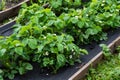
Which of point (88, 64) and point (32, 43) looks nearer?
point (32, 43)

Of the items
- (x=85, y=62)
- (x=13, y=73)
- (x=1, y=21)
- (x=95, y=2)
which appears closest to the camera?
(x=13, y=73)

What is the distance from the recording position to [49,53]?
4988 millimetres

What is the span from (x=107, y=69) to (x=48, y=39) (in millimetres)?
1084

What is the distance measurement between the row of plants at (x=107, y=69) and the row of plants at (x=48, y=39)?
1.10 feet

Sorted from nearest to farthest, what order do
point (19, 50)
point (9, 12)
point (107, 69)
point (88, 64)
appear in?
point (19, 50)
point (88, 64)
point (107, 69)
point (9, 12)

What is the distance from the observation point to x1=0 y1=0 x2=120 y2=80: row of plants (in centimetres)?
491

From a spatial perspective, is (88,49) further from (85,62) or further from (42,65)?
(42,65)

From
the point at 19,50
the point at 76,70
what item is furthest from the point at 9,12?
the point at 76,70

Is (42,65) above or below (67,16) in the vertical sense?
below

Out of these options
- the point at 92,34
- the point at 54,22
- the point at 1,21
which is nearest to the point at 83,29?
the point at 92,34

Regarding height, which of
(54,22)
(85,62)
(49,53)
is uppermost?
(54,22)

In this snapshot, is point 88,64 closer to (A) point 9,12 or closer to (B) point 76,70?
(B) point 76,70

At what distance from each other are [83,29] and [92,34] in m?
0.18

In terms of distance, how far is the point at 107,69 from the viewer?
530 cm
